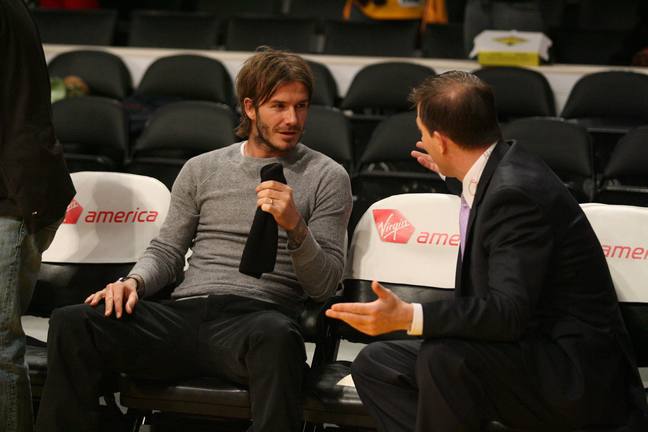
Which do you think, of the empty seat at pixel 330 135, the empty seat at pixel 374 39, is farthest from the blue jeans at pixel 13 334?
the empty seat at pixel 374 39

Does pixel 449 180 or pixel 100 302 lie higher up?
pixel 449 180

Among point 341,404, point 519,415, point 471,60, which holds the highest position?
point 471,60

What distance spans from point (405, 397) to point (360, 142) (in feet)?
10.3

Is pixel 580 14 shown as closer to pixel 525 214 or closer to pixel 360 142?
pixel 360 142

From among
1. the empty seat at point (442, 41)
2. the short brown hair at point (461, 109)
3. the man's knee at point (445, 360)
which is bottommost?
the man's knee at point (445, 360)

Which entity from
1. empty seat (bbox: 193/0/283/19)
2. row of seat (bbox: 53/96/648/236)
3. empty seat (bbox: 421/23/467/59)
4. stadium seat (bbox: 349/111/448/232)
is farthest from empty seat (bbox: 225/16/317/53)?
stadium seat (bbox: 349/111/448/232)

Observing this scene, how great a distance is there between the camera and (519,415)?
7.93 feet

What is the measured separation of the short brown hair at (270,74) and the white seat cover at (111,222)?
1.95 feet

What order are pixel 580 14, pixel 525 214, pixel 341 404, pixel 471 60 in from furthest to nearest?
pixel 580 14, pixel 471 60, pixel 341 404, pixel 525 214

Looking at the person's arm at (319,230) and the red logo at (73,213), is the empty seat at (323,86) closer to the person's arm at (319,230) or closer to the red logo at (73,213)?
the red logo at (73,213)

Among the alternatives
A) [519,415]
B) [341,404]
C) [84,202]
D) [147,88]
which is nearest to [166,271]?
[84,202]

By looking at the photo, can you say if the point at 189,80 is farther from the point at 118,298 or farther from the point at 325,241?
the point at 118,298

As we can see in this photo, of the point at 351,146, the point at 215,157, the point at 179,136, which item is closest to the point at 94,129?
the point at 179,136

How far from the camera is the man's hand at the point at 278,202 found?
2.73 meters
